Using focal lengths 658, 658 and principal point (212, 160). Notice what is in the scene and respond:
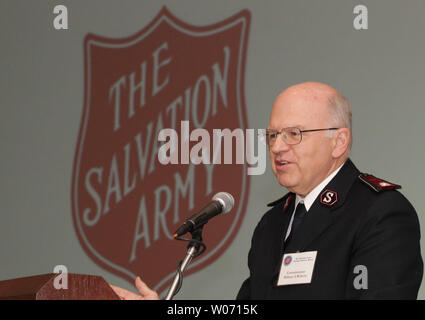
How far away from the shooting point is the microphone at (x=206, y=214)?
2273mm

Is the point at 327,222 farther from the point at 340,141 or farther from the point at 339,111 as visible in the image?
the point at 339,111

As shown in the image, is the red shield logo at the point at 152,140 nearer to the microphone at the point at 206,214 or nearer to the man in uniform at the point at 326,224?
the man in uniform at the point at 326,224

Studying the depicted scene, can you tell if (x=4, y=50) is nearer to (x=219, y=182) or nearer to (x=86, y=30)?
(x=86, y=30)

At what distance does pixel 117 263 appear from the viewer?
439 centimetres

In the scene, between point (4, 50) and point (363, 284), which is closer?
point (363, 284)

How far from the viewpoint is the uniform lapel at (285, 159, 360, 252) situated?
106 inches

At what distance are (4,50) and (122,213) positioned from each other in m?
1.72

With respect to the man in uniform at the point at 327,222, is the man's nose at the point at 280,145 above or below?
above

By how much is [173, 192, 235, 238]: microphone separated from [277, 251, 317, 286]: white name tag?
45cm

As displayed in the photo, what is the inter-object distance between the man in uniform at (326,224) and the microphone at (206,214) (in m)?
0.29

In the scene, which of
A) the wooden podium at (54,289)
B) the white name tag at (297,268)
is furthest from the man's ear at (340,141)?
the wooden podium at (54,289)

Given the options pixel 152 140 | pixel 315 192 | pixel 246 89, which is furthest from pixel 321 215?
pixel 152 140
